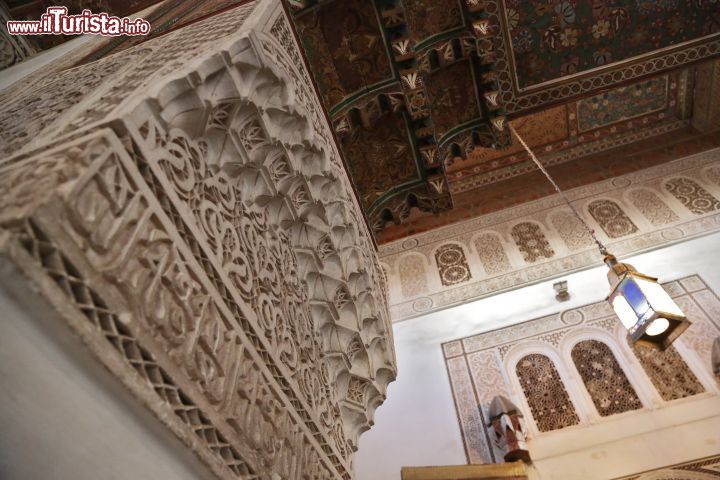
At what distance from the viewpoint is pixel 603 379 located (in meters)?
3.42

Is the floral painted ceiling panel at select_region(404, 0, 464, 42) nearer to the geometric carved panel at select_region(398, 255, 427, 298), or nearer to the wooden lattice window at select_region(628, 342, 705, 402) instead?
the wooden lattice window at select_region(628, 342, 705, 402)

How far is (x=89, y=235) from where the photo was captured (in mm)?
713

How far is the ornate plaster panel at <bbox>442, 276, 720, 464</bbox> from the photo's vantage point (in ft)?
10.6

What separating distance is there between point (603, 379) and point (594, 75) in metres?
2.39

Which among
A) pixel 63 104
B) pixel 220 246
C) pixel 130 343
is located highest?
pixel 63 104

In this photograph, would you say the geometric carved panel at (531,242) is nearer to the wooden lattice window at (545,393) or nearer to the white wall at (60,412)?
the wooden lattice window at (545,393)

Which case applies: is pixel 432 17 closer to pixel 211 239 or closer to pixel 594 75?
pixel 594 75

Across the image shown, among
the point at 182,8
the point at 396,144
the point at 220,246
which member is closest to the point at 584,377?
the point at 396,144

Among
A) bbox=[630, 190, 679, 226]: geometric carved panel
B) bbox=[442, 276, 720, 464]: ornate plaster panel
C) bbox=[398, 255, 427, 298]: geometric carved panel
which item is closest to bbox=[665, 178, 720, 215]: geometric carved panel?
bbox=[630, 190, 679, 226]: geometric carved panel

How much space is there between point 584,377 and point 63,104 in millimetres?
3661

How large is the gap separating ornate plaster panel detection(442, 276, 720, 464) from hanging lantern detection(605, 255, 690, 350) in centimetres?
95

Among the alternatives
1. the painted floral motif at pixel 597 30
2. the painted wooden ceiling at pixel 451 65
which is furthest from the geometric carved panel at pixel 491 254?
the painted floral motif at pixel 597 30

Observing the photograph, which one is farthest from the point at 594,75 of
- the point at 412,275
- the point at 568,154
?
the point at 412,275

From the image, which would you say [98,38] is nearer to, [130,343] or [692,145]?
[130,343]
